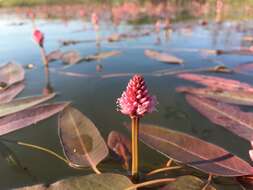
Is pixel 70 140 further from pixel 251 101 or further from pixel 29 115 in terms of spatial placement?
pixel 251 101

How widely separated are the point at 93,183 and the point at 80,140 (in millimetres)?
249

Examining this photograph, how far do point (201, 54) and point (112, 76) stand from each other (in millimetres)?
808

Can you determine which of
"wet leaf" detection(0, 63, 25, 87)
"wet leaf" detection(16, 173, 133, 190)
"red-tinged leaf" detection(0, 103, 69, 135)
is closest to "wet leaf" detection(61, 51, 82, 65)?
"wet leaf" detection(0, 63, 25, 87)

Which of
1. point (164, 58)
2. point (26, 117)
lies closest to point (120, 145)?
point (26, 117)

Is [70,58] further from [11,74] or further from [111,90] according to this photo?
[111,90]

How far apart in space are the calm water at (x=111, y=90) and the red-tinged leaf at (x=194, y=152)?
0.23 feet

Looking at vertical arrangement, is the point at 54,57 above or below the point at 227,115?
above

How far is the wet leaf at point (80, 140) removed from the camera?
39.0 inches

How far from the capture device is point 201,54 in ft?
7.52

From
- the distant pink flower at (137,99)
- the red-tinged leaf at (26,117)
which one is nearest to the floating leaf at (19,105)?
the red-tinged leaf at (26,117)

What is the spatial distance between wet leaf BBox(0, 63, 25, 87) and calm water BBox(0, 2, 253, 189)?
63 mm

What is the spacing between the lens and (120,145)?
1.09m

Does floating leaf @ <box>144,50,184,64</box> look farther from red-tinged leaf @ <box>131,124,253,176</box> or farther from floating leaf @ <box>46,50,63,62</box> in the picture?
red-tinged leaf @ <box>131,124,253,176</box>

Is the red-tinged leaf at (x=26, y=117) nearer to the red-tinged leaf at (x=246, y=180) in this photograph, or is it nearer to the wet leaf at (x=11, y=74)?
the wet leaf at (x=11, y=74)
